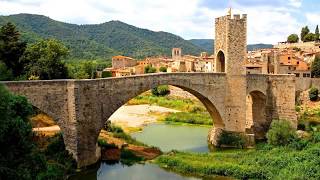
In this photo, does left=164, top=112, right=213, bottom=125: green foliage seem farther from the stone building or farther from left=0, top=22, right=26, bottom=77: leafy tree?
the stone building

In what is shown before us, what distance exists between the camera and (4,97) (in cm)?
1149

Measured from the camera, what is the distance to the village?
145 feet

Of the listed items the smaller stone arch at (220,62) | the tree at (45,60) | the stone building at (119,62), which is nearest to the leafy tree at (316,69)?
the smaller stone arch at (220,62)

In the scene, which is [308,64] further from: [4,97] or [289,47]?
[4,97]

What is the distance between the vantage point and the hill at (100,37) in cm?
11550

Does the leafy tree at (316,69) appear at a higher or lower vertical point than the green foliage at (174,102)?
higher

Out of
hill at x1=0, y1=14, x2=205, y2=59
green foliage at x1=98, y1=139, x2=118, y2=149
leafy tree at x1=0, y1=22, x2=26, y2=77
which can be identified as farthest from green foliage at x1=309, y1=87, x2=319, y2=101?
hill at x1=0, y1=14, x2=205, y2=59

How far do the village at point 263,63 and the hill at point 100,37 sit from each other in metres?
25.5

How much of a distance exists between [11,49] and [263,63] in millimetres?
25177

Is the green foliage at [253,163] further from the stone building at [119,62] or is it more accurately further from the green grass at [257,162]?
the stone building at [119,62]

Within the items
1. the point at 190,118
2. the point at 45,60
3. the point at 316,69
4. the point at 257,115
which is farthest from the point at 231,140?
the point at 316,69

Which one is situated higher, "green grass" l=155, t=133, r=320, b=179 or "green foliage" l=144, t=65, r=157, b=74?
"green foliage" l=144, t=65, r=157, b=74

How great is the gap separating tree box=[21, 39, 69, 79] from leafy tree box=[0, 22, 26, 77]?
Answer: 55cm

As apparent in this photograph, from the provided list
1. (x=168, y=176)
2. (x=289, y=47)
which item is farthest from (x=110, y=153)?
(x=289, y=47)
